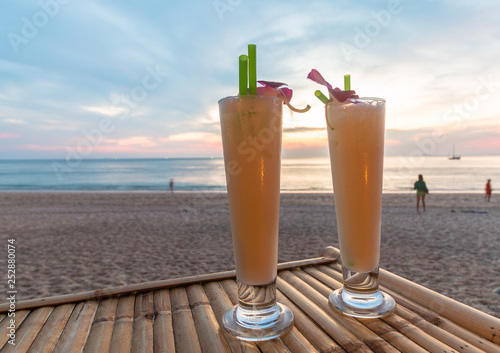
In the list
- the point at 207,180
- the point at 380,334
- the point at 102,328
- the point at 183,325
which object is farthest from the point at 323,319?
the point at 207,180

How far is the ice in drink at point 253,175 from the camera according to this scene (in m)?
0.81

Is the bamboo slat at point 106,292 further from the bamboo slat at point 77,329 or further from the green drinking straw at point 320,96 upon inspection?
the green drinking straw at point 320,96

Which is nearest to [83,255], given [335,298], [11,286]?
Answer: [11,286]

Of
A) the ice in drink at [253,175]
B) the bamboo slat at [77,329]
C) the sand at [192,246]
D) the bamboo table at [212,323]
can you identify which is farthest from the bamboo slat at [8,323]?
the sand at [192,246]

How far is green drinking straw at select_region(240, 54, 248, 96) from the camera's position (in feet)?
2.67

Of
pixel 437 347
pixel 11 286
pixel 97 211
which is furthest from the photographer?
pixel 97 211

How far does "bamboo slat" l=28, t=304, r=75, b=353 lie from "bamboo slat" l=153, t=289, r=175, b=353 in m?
0.25

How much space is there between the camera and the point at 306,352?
2.44ft

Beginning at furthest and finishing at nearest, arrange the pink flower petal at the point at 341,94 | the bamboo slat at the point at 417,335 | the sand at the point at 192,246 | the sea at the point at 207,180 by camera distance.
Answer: the sea at the point at 207,180
the sand at the point at 192,246
the pink flower petal at the point at 341,94
the bamboo slat at the point at 417,335

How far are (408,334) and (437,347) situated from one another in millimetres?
72

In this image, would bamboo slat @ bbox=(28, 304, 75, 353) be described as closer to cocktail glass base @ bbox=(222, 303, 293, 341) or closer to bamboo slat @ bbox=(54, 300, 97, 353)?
bamboo slat @ bbox=(54, 300, 97, 353)

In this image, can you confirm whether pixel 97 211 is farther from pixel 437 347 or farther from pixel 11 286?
pixel 437 347

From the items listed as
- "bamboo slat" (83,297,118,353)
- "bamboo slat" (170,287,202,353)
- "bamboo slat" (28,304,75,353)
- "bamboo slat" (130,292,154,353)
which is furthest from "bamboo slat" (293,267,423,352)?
"bamboo slat" (28,304,75,353)

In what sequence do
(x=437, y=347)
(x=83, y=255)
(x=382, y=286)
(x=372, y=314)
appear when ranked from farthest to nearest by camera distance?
1. (x=83, y=255)
2. (x=382, y=286)
3. (x=372, y=314)
4. (x=437, y=347)
